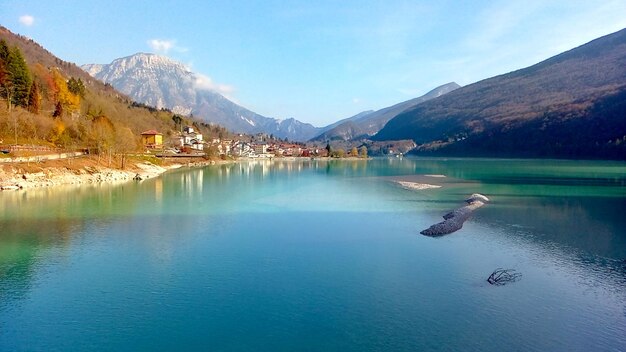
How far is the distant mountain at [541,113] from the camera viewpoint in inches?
2869

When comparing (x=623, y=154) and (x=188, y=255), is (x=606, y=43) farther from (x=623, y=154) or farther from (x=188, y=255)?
(x=188, y=255)

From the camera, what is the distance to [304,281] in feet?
32.8

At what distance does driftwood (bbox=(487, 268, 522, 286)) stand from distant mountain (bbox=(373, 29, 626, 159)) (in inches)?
2562

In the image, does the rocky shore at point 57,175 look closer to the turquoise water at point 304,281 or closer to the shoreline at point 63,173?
the shoreline at point 63,173

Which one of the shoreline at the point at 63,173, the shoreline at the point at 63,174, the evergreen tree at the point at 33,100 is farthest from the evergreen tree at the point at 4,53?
the shoreline at the point at 63,174

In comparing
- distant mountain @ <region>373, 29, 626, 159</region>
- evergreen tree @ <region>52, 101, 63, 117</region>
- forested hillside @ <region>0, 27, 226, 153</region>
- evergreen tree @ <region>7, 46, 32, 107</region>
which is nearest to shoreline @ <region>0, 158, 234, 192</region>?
forested hillside @ <region>0, 27, 226, 153</region>

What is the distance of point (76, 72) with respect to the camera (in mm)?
89875

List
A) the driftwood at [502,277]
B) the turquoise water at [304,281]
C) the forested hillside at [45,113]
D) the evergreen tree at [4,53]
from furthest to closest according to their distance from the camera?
1. the evergreen tree at [4,53]
2. the forested hillside at [45,113]
3. the driftwood at [502,277]
4. the turquoise water at [304,281]

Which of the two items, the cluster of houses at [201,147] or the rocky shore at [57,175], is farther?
the cluster of houses at [201,147]

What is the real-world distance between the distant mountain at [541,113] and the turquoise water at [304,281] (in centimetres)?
6181

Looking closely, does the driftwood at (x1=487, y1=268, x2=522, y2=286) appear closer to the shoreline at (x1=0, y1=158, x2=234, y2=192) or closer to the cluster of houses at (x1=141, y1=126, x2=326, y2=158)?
the shoreline at (x1=0, y1=158, x2=234, y2=192)

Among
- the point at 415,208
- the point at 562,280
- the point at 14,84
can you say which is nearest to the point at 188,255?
the point at 562,280

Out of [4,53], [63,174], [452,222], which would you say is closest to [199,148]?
[4,53]

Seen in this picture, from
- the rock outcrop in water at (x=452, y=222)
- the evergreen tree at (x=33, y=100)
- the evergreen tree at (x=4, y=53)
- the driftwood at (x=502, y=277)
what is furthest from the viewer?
the evergreen tree at (x=33, y=100)
